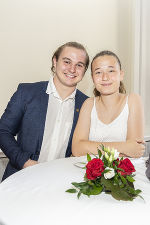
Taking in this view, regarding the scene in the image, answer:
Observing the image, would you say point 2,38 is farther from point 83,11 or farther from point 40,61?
point 83,11

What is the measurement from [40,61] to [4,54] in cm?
40

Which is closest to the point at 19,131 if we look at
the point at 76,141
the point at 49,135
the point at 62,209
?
the point at 49,135

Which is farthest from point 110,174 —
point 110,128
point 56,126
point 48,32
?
point 48,32

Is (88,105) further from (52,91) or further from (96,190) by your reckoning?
(96,190)

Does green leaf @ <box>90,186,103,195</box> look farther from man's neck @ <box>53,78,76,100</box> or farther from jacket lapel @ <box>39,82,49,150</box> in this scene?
man's neck @ <box>53,78,76,100</box>

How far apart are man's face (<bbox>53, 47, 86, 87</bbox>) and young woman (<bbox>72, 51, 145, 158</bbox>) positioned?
259 millimetres

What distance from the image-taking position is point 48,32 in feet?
11.2

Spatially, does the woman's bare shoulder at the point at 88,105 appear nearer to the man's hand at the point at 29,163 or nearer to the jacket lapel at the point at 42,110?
the jacket lapel at the point at 42,110

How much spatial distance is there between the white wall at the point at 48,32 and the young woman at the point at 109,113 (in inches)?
49.2

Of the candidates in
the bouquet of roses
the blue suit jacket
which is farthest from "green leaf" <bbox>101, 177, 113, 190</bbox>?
the blue suit jacket

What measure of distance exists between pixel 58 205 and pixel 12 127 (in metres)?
1.40

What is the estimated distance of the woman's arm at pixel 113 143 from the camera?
1.95 metres

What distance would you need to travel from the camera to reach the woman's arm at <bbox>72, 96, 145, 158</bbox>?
195 cm

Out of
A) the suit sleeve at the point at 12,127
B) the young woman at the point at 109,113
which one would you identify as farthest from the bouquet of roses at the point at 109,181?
the suit sleeve at the point at 12,127
